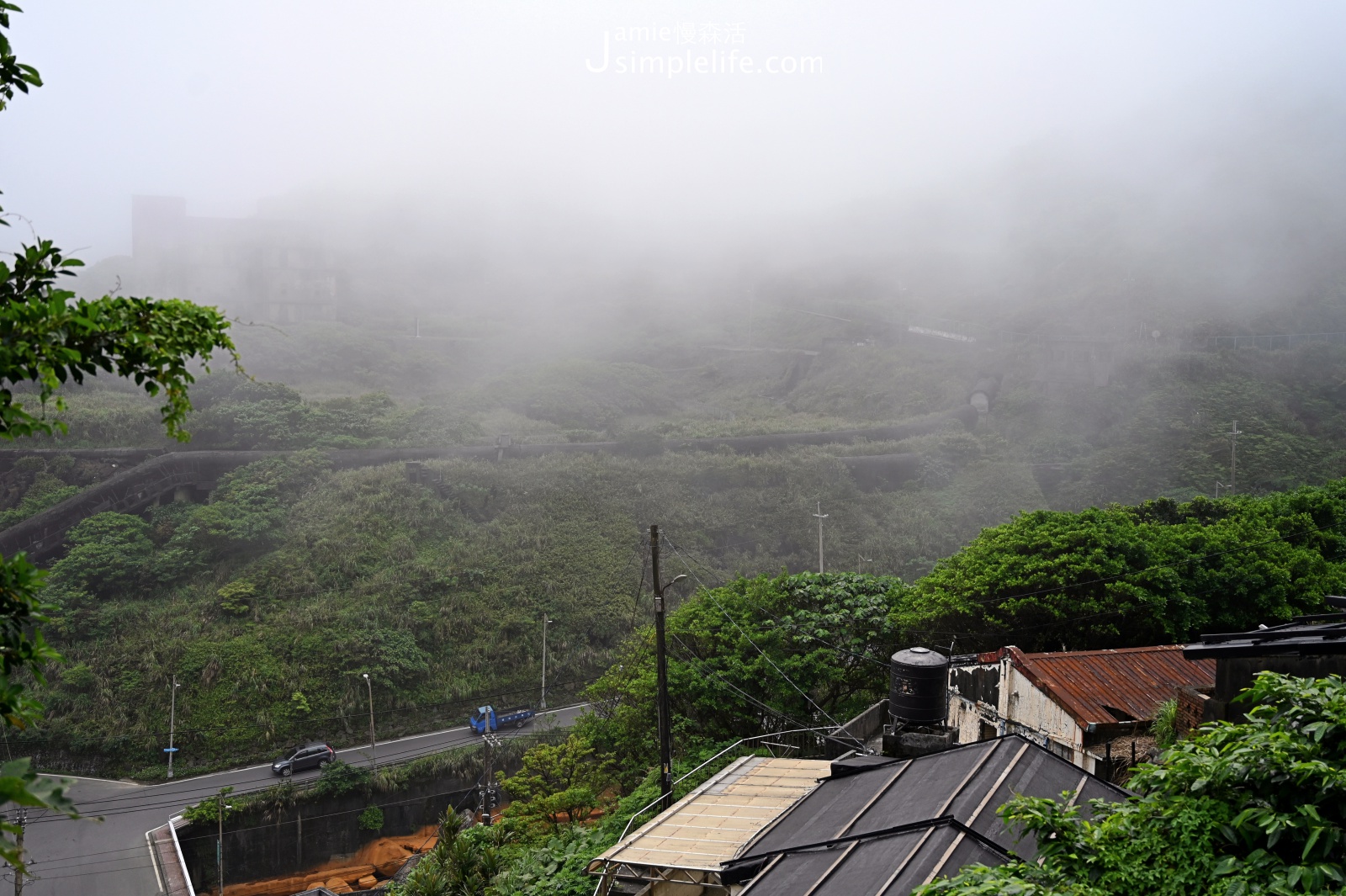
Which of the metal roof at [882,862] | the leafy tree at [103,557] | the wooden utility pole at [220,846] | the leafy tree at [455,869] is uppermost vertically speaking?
the metal roof at [882,862]

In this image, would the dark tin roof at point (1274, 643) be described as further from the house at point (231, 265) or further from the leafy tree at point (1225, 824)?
the house at point (231, 265)

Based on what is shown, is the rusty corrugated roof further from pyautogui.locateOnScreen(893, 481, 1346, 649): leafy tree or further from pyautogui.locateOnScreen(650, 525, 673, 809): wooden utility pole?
pyautogui.locateOnScreen(650, 525, 673, 809): wooden utility pole

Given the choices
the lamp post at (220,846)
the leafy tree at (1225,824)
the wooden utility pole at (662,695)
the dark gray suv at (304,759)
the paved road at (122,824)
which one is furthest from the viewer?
the dark gray suv at (304,759)

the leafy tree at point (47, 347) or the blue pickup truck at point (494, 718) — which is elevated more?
the leafy tree at point (47, 347)

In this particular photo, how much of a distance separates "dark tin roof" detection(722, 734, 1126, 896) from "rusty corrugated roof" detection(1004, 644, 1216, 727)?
446 cm

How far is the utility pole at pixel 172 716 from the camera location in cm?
2184

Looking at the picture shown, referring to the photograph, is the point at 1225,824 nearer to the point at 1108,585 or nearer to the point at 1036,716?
the point at 1036,716

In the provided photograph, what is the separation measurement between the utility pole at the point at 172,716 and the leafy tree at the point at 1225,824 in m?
23.6

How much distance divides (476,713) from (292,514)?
11.9m

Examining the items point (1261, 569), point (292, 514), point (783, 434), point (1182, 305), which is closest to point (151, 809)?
point (292, 514)

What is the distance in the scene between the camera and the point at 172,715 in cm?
2247

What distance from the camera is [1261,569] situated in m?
17.1

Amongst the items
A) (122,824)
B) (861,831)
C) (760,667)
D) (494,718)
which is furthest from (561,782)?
(861,831)

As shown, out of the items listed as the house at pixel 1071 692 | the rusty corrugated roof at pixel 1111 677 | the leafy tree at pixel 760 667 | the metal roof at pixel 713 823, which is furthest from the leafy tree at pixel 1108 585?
the metal roof at pixel 713 823
